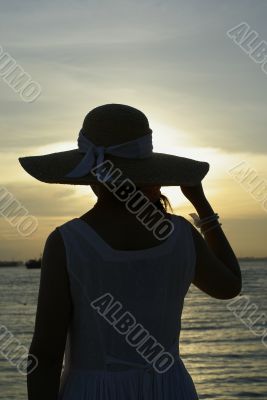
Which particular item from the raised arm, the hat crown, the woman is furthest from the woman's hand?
the hat crown

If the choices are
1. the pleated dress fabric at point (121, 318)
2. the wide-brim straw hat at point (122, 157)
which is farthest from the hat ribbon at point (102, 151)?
the pleated dress fabric at point (121, 318)

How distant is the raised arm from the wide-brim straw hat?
0.16m

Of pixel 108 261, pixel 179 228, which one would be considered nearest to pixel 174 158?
pixel 179 228

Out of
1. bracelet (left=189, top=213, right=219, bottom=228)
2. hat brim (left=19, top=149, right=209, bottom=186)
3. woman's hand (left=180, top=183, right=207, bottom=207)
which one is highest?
hat brim (left=19, top=149, right=209, bottom=186)

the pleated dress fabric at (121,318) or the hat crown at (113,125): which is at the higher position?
the hat crown at (113,125)

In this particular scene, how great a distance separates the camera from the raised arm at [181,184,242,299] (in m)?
1.91

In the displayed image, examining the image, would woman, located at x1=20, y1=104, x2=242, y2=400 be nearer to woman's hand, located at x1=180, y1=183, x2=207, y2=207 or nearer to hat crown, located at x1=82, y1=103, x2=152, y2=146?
hat crown, located at x1=82, y1=103, x2=152, y2=146

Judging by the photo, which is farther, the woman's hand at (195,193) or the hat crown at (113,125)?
the woman's hand at (195,193)

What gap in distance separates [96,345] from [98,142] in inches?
20.5

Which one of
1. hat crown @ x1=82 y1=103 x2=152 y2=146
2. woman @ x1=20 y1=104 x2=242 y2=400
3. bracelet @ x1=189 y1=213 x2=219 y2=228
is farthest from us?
bracelet @ x1=189 y1=213 x2=219 y2=228

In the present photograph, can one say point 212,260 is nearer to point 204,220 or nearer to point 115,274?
point 204,220

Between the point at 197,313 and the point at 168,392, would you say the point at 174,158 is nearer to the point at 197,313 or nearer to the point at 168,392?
the point at 168,392

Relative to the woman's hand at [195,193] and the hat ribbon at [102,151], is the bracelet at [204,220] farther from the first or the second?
the hat ribbon at [102,151]

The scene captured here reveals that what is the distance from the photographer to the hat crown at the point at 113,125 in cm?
183
